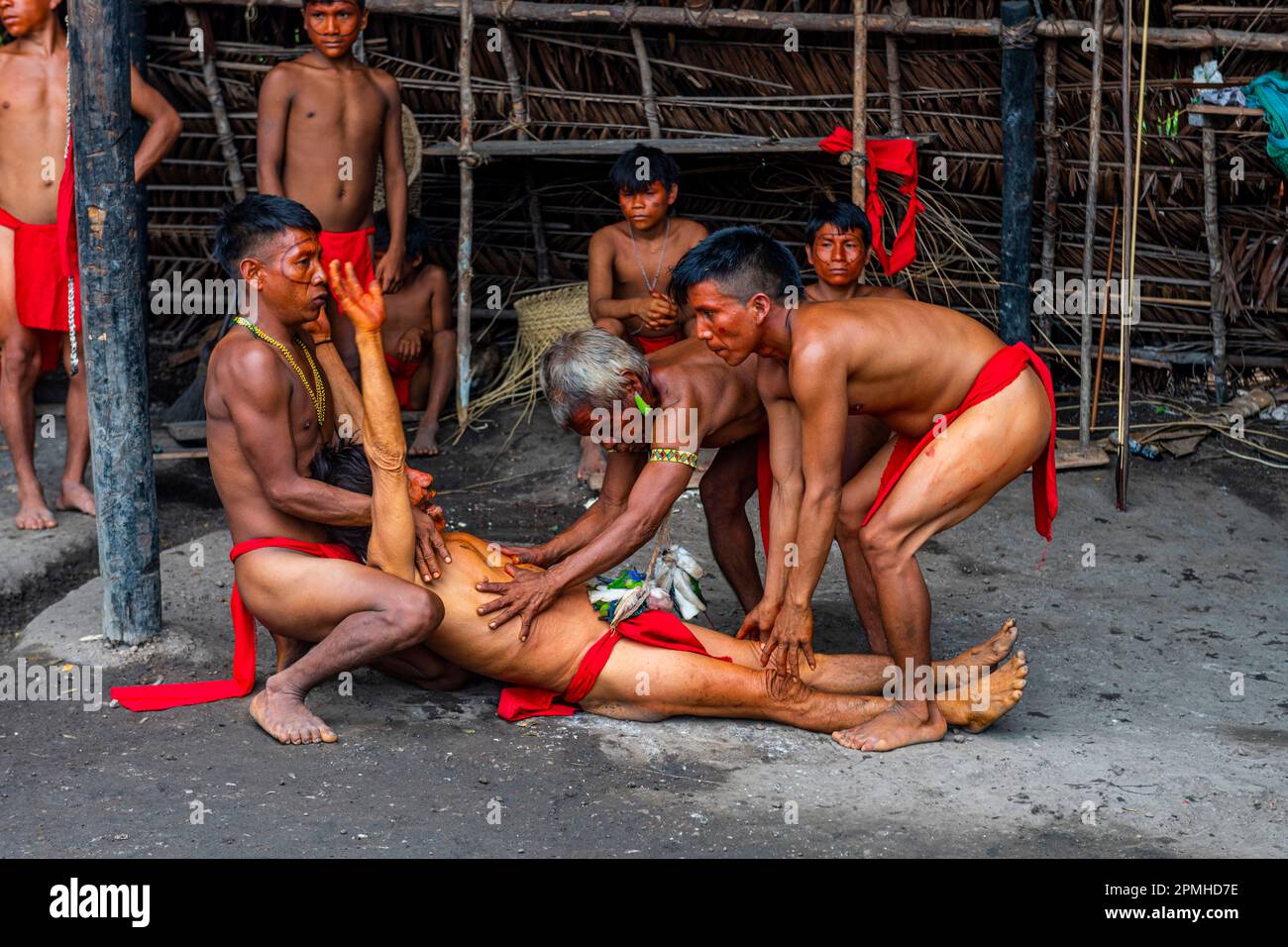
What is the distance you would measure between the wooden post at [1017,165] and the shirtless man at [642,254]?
162cm

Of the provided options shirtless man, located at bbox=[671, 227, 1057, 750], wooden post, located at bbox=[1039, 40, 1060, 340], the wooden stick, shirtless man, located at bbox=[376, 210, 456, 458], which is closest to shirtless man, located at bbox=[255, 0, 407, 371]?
shirtless man, located at bbox=[376, 210, 456, 458]

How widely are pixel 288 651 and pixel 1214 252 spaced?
4.78 meters

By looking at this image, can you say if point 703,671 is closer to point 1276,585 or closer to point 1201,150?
point 1276,585

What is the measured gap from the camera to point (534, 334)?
23.4 feet

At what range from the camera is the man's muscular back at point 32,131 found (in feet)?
17.8

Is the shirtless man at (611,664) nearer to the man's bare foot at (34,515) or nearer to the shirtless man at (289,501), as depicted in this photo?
the shirtless man at (289,501)

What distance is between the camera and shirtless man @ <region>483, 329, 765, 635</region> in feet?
12.6

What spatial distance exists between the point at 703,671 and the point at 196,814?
51.7 inches

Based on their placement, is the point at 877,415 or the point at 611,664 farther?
the point at 877,415

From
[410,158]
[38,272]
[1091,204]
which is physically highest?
[410,158]

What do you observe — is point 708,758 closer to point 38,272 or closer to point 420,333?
point 38,272

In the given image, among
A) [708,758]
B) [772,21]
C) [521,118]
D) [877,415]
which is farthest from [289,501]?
[772,21]

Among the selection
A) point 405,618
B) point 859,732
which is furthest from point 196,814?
point 859,732

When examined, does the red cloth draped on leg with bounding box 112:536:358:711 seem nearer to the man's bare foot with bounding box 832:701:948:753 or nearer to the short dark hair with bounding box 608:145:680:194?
the man's bare foot with bounding box 832:701:948:753
